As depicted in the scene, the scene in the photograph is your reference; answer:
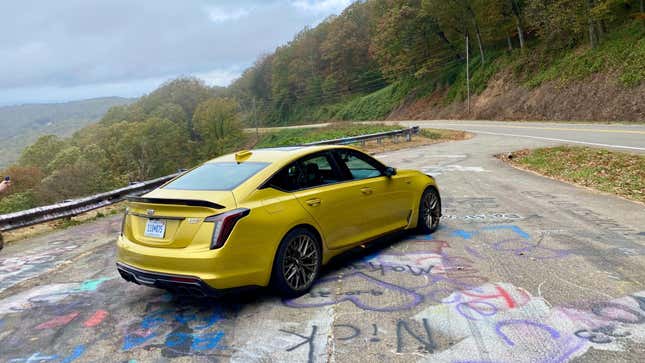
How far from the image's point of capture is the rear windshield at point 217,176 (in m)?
4.59

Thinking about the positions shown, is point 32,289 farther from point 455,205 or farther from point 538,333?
point 455,205

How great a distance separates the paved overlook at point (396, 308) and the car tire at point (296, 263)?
147 mm

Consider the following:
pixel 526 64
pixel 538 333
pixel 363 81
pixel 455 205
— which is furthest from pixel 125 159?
pixel 538 333

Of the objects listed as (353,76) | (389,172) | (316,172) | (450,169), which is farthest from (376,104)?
(316,172)

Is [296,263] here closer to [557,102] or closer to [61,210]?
[61,210]

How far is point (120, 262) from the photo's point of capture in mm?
4605

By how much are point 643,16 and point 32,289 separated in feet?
116

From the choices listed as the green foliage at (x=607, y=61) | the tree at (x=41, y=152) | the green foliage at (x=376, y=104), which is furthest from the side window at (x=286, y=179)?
the tree at (x=41, y=152)

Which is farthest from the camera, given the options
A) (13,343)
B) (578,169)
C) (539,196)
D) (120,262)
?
(578,169)

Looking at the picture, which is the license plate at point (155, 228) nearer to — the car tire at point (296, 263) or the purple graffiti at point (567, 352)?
the car tire at point (296, 263)

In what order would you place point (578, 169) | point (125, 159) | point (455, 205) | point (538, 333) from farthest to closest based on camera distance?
point (125, 159)
point (578, 169)
point (455, 205)
point (538, 333)

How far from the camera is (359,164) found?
5797 millimetres

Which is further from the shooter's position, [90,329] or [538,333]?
[90,329]

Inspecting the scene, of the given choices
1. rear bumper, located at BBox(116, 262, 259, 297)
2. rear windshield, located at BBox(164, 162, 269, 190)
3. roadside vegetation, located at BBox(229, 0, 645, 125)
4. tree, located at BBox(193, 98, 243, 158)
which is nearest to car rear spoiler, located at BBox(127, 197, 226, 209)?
rear windshield, located at BBox(164, 162, 269, 190)
